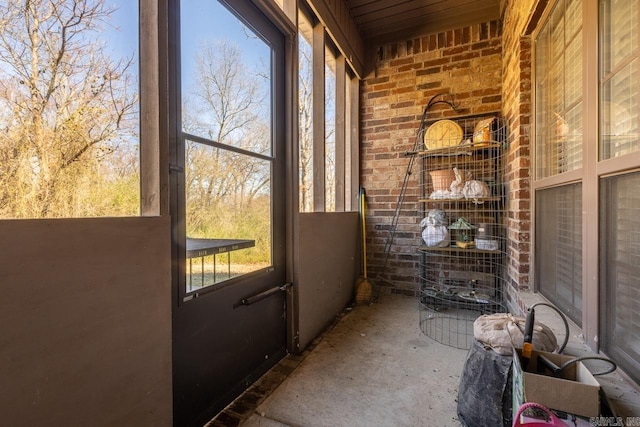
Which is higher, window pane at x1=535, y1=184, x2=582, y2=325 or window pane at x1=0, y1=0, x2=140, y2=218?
window pane at x1=0, y1=0, x2=140, y2=218

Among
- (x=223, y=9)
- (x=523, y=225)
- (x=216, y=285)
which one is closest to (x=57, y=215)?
(x=216, y=285)

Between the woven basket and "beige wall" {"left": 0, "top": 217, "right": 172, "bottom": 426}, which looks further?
the woven basket

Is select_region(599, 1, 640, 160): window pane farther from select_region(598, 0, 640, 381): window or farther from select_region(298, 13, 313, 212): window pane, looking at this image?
select_region(298, 13, 313, 212): window pane

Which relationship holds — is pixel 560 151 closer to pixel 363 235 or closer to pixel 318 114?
pixel 318 114

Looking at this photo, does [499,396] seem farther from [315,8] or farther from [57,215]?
[315,8]

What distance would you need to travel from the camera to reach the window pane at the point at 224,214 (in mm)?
1401

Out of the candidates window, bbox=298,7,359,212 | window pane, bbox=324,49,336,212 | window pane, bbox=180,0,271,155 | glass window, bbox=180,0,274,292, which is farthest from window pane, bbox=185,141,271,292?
window pane, bbox=324,49,336,212

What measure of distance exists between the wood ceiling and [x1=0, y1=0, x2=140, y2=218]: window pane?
2.43 m

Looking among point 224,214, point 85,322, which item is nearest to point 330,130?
point 224,214

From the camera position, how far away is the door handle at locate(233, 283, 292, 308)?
1690 mm

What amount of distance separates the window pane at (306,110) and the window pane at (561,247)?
1.65 m

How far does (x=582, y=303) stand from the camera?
4.66 feet

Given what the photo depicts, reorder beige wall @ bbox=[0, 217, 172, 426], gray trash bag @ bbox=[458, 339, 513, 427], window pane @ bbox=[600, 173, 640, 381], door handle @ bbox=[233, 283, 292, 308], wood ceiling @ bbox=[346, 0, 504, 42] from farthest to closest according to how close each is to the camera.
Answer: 1. wood ceiling @ bbox=[346, 0, 504, 42]
2. door handle @ bbox=[233, 283, 292, 308]
3. gray trash bag @ bbox=[458, 339, 513, 427]
4. window pane @ bbox=[600, 173, 640, 381]
5. beige wall @ bbox=[0, 217, 172, 426]

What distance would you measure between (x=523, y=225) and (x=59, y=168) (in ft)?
8.43
